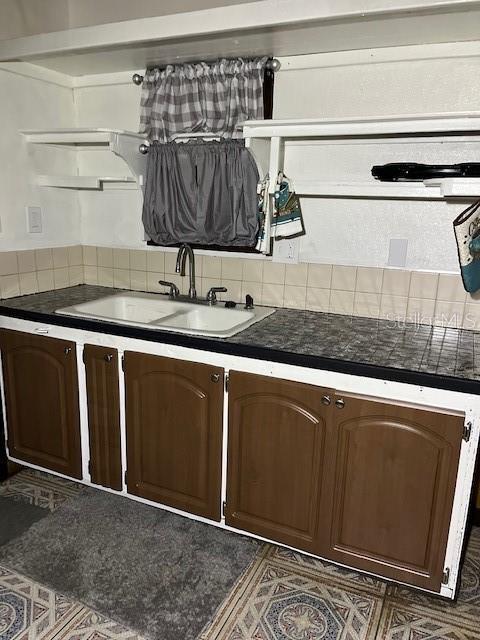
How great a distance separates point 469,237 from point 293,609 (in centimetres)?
147

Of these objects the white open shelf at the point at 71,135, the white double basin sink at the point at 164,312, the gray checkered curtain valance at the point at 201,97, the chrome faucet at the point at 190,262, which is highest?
the gray checkered curtain valance at the point at 201,97

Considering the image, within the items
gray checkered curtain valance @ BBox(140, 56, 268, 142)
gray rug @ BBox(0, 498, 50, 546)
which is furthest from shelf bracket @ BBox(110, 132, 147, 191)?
gray rug @ BBox(0, 498, 50, 546)

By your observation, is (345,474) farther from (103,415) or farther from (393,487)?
(103,415)

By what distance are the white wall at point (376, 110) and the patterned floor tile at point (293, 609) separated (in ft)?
4.35

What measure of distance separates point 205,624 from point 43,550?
0.74 m

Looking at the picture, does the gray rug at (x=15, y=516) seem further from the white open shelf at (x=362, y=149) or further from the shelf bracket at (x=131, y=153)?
the white open shelf at (x=362, y=149)

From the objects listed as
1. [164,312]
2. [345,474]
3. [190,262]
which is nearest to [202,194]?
[190,262]

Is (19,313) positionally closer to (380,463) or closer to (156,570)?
(156,570)

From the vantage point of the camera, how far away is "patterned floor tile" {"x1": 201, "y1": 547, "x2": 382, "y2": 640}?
157 cm

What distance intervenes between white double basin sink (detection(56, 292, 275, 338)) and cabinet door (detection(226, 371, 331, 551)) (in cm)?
34

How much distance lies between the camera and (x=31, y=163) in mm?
2469

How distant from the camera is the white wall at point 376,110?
1.93 m

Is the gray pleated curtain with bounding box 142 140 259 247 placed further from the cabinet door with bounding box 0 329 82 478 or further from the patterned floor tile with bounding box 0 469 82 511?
the patterned floor tile with bounding box 0 469 82 511

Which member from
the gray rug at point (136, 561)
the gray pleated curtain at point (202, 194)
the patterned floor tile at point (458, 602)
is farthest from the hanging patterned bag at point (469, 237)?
the gray rug at point (136, 561)
